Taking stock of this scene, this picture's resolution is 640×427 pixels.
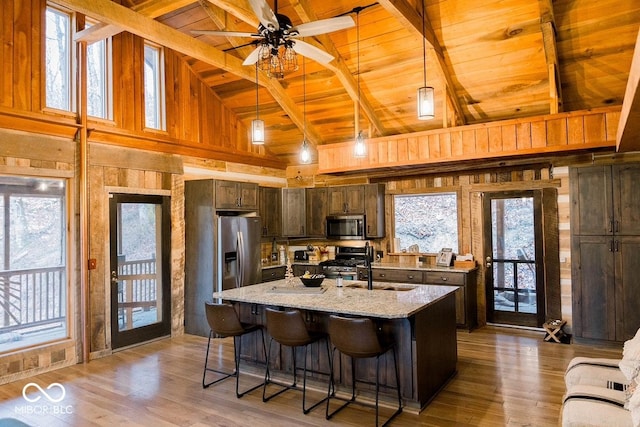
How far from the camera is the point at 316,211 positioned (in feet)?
24.6

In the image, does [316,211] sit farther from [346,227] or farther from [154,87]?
[154,87]

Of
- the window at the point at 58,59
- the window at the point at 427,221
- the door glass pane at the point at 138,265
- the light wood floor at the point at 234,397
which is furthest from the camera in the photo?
the window at the point at 427,221

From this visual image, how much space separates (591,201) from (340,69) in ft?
11.8

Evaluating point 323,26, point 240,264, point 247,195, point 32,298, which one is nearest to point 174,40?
point 323,26

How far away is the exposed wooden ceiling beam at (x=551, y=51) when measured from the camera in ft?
13.5

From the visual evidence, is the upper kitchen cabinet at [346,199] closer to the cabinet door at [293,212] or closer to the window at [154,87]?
the cabinet door at [293,212]

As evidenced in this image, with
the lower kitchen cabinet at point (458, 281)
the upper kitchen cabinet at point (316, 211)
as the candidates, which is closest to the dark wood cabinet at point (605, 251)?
the lower kitchen cabinet at point (458, 281)

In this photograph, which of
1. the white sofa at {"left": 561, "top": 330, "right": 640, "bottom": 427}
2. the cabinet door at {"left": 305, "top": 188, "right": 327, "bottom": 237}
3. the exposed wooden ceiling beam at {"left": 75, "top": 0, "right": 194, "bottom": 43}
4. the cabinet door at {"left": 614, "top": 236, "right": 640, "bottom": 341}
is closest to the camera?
the white sofa at {"left": 561, "top": 330, "right": 640, "bottom": 427}

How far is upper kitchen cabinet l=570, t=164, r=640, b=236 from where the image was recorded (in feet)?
16.5

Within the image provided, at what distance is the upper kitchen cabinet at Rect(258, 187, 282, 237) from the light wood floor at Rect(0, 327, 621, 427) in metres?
2.57

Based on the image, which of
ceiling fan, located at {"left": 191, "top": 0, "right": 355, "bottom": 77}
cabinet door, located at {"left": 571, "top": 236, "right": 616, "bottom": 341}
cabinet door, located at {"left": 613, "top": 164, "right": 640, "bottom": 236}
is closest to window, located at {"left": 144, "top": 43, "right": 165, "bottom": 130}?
ceiling fan, located at {"left": 191, "top": 0, "right": 355, "bottom": 77}

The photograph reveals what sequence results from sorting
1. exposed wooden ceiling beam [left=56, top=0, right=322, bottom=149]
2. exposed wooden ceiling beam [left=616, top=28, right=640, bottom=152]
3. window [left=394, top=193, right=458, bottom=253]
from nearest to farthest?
exposed wooden ceiling beam [left=616, top=28, right=640, bottom=152], exposed wooden ceiling beam [left=56, top=0, right=322, bottom=149], window [left=394, top=193, right=458, bottom=253]

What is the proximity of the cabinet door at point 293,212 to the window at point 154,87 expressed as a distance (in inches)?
98.7

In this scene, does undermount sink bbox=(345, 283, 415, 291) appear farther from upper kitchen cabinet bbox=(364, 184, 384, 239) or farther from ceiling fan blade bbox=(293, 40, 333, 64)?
ceiling fan blade bbox=(293, 40, 333, 64)
